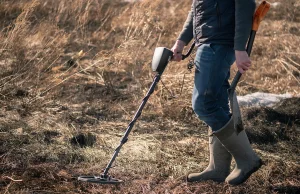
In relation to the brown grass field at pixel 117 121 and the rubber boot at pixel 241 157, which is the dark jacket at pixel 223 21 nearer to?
the rubber boot at pixel 241 157

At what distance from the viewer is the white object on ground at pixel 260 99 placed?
18.1 feet

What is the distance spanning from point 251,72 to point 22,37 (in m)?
2.93

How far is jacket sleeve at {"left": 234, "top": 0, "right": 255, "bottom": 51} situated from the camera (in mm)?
2953

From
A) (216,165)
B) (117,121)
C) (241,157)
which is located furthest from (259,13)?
(117,121)

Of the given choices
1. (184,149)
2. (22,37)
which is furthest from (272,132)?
(22,37)

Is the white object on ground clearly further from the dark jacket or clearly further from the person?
the dark jacket

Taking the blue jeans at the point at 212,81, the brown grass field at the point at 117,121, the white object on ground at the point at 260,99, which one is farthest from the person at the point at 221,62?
the white object on ground at the point at 260,99

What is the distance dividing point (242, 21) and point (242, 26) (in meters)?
0.03

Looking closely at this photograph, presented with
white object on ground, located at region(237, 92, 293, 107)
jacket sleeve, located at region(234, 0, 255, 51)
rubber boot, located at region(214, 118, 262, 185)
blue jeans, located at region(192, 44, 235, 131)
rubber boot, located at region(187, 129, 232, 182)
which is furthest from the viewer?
white object on ground, located at region(237, 92, 293, 107)

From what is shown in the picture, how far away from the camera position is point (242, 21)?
2957 mm

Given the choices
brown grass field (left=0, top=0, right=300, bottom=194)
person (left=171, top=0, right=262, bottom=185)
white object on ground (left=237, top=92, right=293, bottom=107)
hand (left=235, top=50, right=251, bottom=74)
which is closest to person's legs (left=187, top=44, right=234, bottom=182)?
person (left=171, top=0, right=262, bottom=185)

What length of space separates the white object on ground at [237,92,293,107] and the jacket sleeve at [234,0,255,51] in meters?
2.52

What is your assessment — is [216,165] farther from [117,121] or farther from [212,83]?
[117,121]

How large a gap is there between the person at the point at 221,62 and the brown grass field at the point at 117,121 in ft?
0.81
